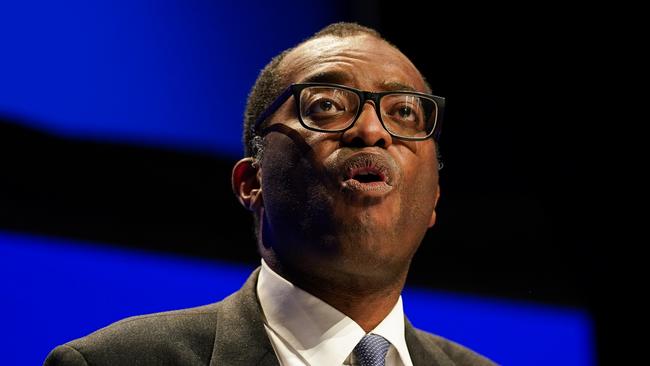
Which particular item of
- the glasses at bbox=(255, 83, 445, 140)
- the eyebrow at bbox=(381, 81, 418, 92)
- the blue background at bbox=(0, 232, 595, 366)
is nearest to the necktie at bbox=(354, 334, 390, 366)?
the glasses at bbox=(255, 83, 445, 140)

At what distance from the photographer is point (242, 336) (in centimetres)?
177

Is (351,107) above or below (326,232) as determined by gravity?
A: above

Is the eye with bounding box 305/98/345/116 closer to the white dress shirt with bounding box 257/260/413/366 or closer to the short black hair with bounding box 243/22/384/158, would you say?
the short black hair with bounding box 243/22/384/158

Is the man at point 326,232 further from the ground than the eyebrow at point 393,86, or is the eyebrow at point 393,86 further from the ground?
the eyebrow at point 393,86

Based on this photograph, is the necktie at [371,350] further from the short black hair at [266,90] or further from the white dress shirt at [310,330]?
the short black hair at [266,90]

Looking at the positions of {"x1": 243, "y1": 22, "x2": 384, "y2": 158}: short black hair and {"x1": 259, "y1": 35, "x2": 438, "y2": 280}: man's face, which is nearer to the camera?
{"x1": 259, "y1": 35, "x2": 438, "y2": 280}: man's face

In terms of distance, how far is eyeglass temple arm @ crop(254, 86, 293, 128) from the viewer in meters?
1.90

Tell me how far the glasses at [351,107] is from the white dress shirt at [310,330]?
35 centimetres

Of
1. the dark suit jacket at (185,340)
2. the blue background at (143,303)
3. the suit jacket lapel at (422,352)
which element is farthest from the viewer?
the blue background at (143,303)

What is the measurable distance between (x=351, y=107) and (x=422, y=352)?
589 millimetres

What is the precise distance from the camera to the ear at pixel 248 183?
1987 millimetres

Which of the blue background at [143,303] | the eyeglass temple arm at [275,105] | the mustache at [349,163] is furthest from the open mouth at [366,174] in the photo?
the blue background at [143,303]

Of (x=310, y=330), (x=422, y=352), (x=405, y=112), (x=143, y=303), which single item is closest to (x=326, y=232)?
(x=310, y=330)

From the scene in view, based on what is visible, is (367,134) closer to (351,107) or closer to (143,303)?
(351,107)
